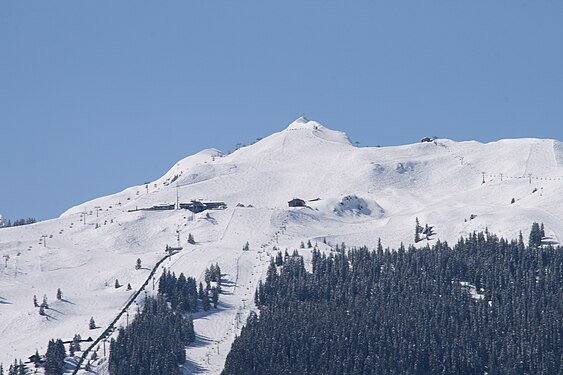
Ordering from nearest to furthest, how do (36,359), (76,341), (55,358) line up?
(55,358) < (36,359) < (76,341)

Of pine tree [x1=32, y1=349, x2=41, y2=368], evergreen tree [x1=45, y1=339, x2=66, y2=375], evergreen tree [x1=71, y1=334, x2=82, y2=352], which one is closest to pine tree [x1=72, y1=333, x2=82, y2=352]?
evergreen tree [x1=71, y1=334, x2=82, y2=352]

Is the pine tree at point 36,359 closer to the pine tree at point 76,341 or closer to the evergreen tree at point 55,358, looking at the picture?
the evergreen tree at point 55,358

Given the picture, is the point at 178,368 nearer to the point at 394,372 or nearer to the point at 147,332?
the point at 147,332

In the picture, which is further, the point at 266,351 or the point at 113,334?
the point at 113,334

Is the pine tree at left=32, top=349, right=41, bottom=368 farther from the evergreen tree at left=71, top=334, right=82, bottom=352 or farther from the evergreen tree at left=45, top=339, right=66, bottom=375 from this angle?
the evergreen tree at left=71, top=334, right=82, bottom=352

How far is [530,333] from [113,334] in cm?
5408

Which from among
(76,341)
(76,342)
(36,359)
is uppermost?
(76,341)

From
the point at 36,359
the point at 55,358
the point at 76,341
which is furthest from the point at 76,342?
the point at 55,358

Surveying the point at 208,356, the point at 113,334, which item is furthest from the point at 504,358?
the point at 113,334

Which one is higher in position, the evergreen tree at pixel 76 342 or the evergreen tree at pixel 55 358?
the evergreen tree at pixel 76 342

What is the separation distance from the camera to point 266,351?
186 meters

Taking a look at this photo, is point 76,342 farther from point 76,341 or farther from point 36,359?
point 36,359

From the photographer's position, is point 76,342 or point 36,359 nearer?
point 36,359

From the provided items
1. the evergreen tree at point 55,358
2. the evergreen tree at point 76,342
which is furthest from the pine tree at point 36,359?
the evergreen tree at point 76,342
